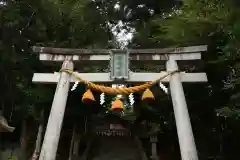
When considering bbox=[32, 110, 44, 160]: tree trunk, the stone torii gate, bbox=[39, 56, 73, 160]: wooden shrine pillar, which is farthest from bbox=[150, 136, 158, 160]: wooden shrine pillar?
bbox=[39, 56, 73, 160]: wooden shrine pillar

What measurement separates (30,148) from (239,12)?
7.75 meters

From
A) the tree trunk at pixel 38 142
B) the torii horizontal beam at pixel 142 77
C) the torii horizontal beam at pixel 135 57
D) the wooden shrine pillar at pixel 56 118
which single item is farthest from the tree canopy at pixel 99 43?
the wooden shrine pillar at pixel 56 118

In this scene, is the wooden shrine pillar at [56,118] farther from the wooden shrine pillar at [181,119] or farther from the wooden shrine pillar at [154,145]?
the wooden shrine pillar at [154,145]

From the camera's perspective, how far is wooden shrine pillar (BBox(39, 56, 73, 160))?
659 centimetres

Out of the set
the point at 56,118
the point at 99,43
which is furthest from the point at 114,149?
the point at 56,118

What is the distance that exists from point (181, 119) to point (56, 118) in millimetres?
2531

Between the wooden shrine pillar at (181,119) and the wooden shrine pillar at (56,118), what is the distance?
2.28 meters

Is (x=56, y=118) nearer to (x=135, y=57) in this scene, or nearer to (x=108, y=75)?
(x=108, y=75)

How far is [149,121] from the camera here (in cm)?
1118

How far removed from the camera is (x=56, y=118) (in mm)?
6922

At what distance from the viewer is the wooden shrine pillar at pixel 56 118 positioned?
6.59 m

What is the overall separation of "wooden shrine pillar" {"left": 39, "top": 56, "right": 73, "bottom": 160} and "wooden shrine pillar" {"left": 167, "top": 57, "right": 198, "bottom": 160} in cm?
228

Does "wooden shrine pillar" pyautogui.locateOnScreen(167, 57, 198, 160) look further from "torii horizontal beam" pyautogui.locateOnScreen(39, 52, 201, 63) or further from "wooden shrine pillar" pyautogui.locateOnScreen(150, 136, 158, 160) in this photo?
"wooden shrine pillar" pyautogui.locateOnScreen(150, 136, 158, 160)

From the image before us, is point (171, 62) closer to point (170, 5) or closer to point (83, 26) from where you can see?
point (83, 26)
